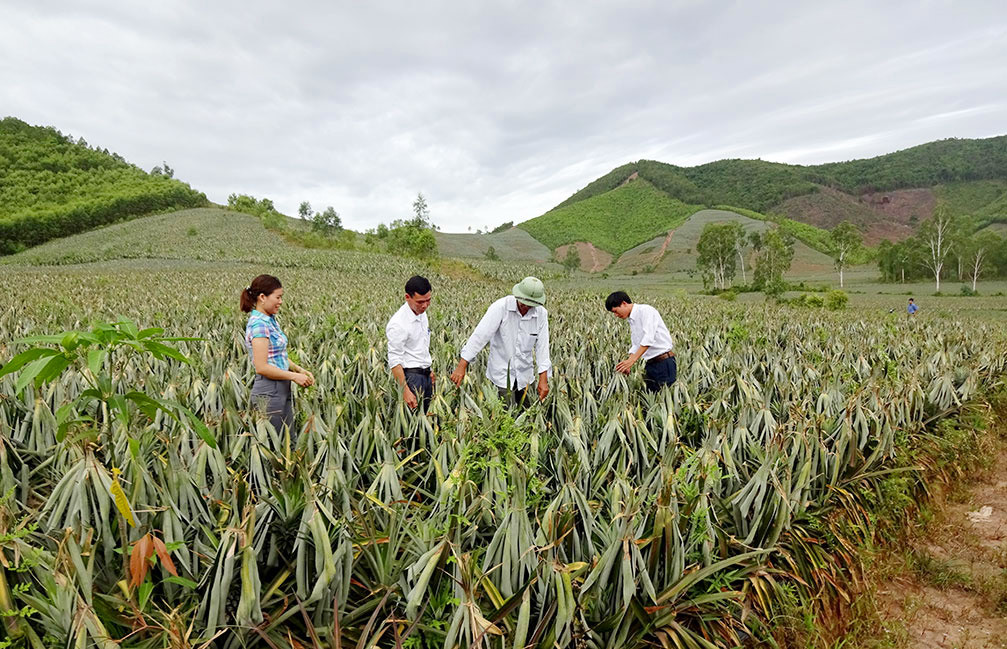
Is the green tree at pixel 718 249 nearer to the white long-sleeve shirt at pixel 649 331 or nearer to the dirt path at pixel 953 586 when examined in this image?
the white long-sleeve shirt at pixel 649 331

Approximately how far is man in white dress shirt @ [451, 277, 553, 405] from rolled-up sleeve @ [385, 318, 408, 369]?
41 cm

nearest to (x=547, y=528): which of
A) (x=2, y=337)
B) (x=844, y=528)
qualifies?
(x=844, y=528)

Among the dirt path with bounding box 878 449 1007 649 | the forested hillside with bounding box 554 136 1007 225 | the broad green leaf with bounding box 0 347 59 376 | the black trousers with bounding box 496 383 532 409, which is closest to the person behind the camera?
the broad green leaf with bounding box 0 347 59 376

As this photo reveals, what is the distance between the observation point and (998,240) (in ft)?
120

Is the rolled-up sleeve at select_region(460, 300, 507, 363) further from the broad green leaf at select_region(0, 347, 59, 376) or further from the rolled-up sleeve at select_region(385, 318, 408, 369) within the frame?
the broad green leaf at select_region(0, 347, 59, 376)

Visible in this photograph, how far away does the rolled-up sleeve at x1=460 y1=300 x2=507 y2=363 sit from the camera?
367 cm

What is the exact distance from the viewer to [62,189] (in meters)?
57.7

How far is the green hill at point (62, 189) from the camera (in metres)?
45.4

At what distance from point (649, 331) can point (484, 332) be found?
1394 millimetres

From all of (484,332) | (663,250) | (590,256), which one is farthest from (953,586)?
(590,256)

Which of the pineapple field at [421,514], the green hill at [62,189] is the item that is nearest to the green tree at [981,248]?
the pineapple field at [421,514]

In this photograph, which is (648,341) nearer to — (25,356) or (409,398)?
(409,398)

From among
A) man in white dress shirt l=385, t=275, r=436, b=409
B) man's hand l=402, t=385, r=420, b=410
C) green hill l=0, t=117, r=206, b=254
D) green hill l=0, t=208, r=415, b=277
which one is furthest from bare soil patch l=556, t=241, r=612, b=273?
man's hand l=402, t=385, r=420, b=410

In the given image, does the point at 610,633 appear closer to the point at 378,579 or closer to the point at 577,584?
the point at 577,584
